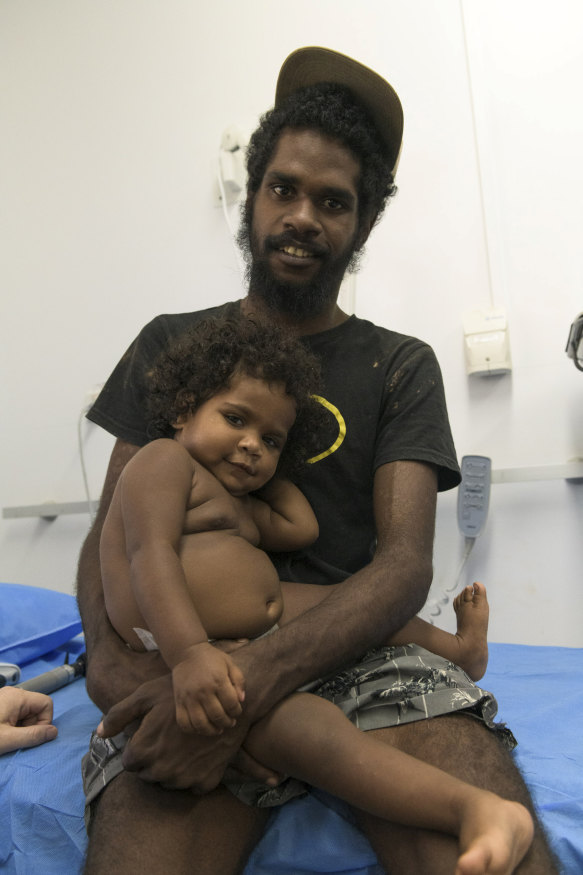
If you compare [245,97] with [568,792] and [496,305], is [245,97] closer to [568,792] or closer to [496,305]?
[496,305]

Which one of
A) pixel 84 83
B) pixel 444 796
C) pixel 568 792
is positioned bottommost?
pixel 568 792

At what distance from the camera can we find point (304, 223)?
1.35 m

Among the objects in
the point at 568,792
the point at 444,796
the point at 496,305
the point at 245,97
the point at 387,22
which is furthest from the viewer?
the point at 245,97

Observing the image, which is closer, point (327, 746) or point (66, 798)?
point (327, 746)

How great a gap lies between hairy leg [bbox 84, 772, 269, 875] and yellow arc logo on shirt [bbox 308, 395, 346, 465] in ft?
1.79

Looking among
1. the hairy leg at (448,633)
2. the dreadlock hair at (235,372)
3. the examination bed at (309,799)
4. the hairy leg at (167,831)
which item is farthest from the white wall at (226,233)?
the hairy leg at (167,831)

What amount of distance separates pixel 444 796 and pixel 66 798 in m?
0.54

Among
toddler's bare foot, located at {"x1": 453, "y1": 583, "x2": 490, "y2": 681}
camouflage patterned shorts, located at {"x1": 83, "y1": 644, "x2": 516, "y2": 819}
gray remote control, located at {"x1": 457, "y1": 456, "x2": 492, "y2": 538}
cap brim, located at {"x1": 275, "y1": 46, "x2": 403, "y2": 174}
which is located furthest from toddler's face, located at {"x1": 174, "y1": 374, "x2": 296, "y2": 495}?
gray remote control, located at {"x1": 457, "y1": 456, "x2": 492, "y2": 538}

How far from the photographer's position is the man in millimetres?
845

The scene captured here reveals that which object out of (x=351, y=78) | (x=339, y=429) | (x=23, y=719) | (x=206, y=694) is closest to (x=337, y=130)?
(x=351, y=78)

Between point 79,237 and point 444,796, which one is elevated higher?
point 79,237

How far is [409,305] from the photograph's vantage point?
6.88 feet

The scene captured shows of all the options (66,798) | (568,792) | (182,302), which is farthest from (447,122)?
(66,798)

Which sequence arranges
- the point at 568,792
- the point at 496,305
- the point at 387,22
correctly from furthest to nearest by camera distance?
the point at 387,22 → the point at 496,305 → the point at 568,792
